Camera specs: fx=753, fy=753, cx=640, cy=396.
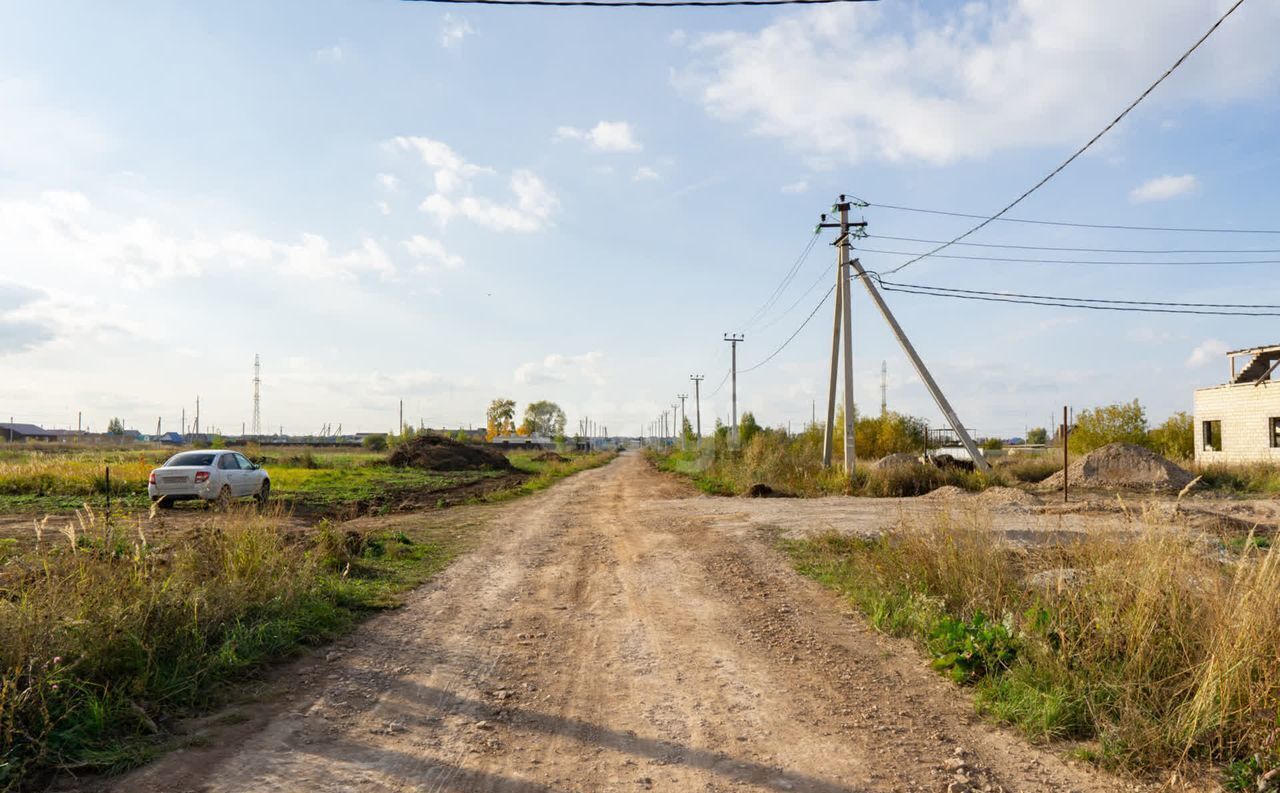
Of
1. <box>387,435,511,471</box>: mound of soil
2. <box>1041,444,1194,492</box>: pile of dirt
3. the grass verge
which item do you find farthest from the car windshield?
<box>387,435,511,471</box>: mound of soil

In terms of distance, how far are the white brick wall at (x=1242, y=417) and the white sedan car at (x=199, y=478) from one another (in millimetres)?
37644

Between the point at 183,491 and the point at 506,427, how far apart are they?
133 meters

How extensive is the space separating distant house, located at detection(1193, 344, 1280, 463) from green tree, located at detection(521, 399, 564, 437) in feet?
440

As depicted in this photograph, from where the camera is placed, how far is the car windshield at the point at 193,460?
62.9 ft

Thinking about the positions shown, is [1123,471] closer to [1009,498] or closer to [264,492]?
[1009,498]

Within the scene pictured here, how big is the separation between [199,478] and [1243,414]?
4114 cm

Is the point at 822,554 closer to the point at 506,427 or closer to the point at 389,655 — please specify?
the point at 389,655

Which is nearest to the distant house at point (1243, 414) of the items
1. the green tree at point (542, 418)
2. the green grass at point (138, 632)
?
the green grass at point (138, 632)

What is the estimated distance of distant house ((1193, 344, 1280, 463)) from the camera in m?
32.7

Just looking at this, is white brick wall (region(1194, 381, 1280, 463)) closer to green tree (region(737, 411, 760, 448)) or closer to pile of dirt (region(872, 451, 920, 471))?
pile of dirt (region(872, 451, 920, 471))

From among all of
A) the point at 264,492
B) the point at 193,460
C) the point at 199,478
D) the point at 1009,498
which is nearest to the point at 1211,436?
the point at 1009,498

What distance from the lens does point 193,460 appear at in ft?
63.5

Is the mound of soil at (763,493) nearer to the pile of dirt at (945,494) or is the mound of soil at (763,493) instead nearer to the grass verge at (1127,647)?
the pile of dirt at (945,494)

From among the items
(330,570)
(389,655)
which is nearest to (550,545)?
(330,570)
